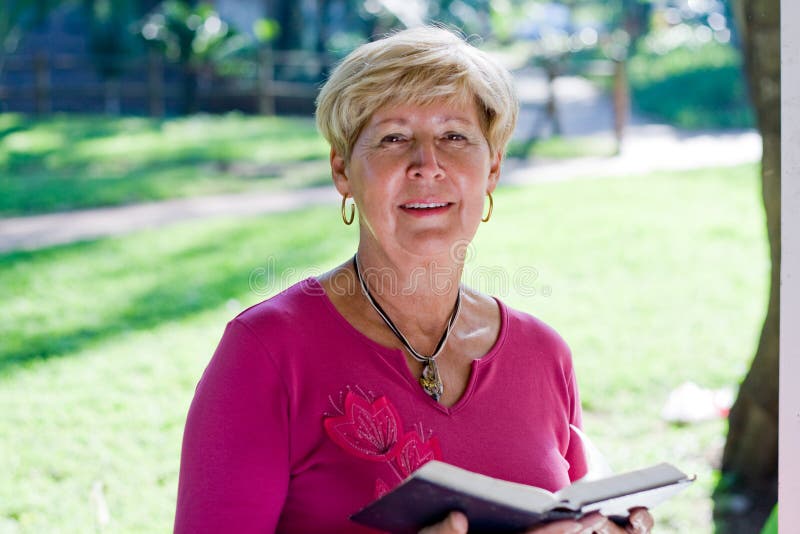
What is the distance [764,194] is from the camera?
11.3 feet

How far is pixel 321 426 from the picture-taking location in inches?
68.4

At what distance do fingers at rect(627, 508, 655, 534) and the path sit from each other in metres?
2.24

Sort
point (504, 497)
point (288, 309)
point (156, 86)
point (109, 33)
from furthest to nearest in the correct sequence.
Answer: point (109, 33) < point (156, 86) < point (288, 309) < point (504, 497)

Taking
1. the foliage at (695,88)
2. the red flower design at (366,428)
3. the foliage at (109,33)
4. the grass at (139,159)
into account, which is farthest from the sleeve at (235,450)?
the foliage at (109,33)

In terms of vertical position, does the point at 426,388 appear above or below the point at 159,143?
above

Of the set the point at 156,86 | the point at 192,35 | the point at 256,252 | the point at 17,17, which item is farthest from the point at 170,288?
the point at 192,35

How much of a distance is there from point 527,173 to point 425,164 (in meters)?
9.68

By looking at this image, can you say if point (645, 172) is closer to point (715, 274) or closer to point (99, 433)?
point (715, 274)

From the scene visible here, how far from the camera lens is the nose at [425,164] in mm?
1847

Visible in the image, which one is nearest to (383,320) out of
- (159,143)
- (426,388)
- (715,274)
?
(426,388)

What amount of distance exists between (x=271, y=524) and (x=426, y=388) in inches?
15.3

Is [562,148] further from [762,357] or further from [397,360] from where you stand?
[397,360]

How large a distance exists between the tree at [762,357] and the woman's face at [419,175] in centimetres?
188

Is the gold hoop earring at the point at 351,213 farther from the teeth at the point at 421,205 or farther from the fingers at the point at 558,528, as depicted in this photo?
the fingers at the point at 558,528
